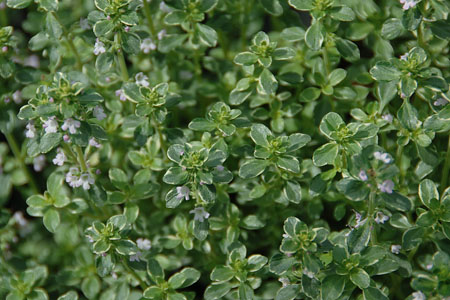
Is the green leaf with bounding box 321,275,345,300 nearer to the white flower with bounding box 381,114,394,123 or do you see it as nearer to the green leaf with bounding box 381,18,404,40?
the white flower with bounding box 381,114,394,123

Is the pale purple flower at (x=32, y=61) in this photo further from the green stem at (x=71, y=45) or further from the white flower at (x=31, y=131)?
the white flower at (x=31, y=131)

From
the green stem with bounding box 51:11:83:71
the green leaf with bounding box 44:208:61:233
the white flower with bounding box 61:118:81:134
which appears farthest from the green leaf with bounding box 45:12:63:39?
the green leaf with bounding box 44:208:61:233

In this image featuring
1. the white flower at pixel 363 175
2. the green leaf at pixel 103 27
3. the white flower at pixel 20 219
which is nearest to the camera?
the white flower at pixel 363 175

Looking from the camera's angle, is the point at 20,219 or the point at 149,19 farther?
the point at 20,219

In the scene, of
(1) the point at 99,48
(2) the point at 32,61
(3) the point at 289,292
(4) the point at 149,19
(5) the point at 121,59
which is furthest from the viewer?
(2) the point at 32,61

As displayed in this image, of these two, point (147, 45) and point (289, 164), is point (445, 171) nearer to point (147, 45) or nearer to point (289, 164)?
point (289, 164)

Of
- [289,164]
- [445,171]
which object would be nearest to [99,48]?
[289,164]

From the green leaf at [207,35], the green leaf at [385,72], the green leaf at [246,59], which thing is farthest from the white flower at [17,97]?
the green leaf at [385,72]
